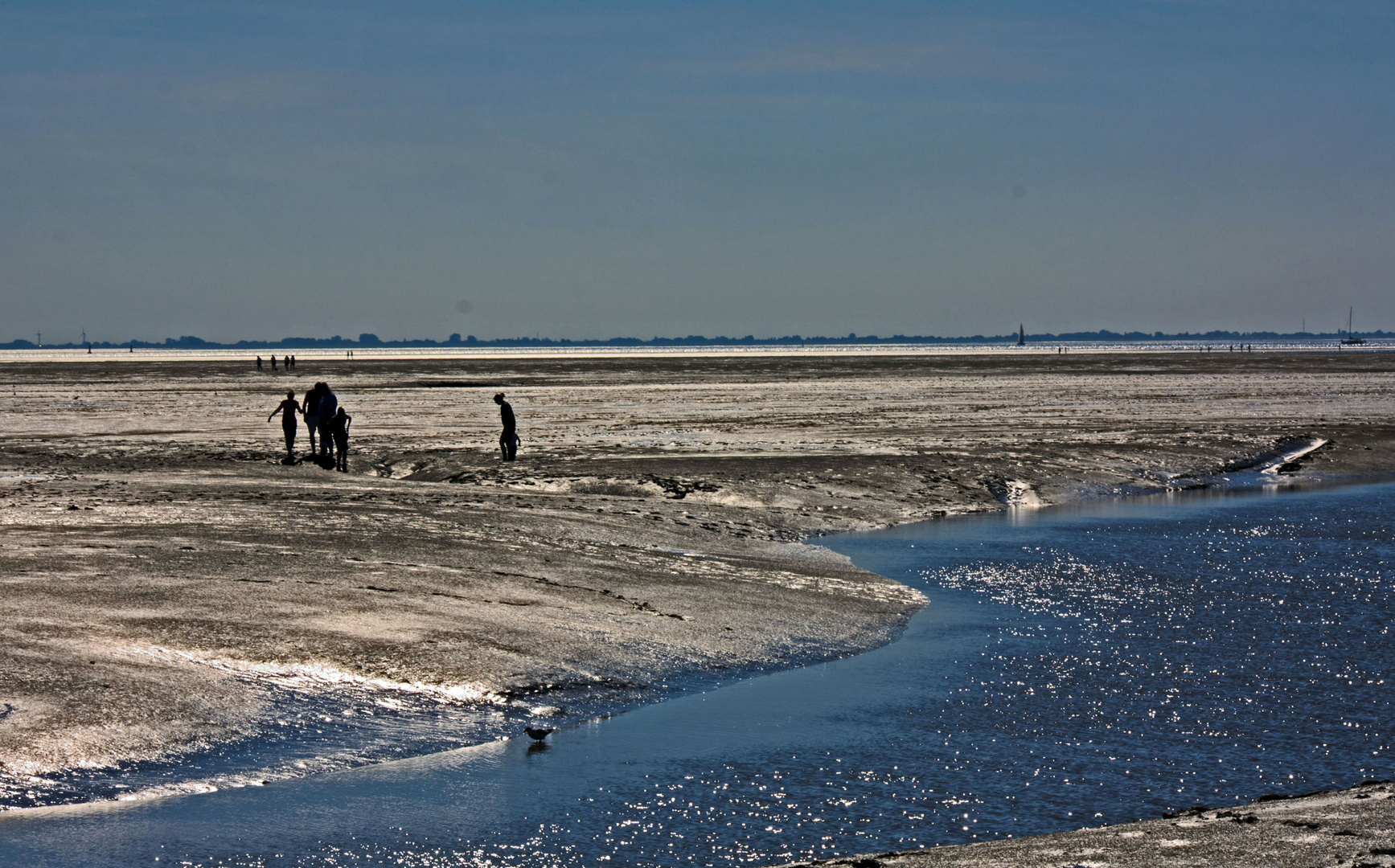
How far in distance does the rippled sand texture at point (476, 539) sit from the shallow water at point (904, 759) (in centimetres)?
106

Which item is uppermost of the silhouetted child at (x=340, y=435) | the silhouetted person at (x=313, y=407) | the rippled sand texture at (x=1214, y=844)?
the silhouetted person at (x=313, y=407)

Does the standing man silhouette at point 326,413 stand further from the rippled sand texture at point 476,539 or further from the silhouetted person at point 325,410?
the rippled sand texture at point 476,539

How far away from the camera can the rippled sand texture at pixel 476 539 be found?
1063 cm

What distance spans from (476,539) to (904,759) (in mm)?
9639

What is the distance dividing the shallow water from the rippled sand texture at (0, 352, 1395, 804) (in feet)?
3.47

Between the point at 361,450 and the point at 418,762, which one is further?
the point at 361,450

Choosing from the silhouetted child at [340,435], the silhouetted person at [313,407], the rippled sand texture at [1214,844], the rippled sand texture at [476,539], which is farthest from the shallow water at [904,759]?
the silhouetted person at [313,407]

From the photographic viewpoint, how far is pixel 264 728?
31.3ft

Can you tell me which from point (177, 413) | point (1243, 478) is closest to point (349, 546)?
point (1243, 478)

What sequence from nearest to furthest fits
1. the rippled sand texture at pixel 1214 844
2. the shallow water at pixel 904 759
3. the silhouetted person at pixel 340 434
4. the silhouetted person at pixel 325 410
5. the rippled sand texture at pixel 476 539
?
the rippled sand texture at pixel 1214 844
the shallow water at pixel 904 759
the rippled sand texture at pixel 476 539
the silhouetted person at pixel 325 410
the silhouetted person at pixel 340 434

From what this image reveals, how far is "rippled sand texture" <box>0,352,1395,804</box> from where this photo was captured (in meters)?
10.6

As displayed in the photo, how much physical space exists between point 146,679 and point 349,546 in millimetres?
6441

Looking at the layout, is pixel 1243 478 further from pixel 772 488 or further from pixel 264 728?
pixel 264 728

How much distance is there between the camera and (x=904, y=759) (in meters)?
9.15
